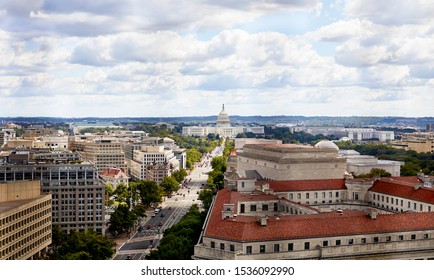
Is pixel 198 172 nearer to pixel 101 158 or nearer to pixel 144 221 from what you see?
pixel 101 158

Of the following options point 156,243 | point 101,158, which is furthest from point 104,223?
point 101,158

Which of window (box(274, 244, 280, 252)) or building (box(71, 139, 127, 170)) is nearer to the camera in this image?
window (box(274, 244, 280, 252))

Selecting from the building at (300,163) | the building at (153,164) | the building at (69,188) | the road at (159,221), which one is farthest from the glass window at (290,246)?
the building at (153,164)

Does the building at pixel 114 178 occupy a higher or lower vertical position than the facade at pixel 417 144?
lower

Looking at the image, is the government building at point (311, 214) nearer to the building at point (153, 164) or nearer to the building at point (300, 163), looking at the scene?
the building at point (300, 163)

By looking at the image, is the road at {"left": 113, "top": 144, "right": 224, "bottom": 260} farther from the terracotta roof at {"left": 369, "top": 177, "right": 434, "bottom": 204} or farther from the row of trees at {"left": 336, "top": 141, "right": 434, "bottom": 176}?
the row of trees at {"left": 336, "top": 141, "right": 434, "bottom": 176}

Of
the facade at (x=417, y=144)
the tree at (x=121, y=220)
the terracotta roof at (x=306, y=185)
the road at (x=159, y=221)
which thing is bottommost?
the road at (x=159, y=221)

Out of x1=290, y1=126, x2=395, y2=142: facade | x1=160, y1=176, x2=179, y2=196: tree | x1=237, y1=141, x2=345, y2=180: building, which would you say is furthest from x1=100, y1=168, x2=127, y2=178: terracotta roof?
x1=237, y1=141, x2=345, y2=180: building
